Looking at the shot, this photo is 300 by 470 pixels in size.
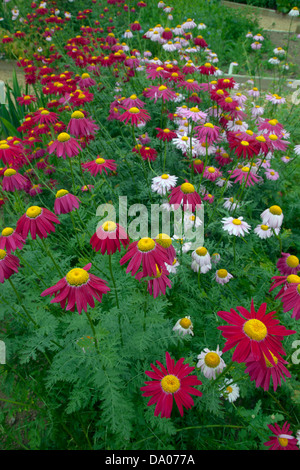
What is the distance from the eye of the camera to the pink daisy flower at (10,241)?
1.55 m

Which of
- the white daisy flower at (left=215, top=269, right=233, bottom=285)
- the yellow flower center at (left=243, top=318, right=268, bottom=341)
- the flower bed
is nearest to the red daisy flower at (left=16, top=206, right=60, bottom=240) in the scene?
the flower bed

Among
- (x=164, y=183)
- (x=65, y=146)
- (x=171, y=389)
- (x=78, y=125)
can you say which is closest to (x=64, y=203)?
(x=65, y=146)

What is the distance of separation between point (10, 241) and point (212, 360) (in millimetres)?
1133

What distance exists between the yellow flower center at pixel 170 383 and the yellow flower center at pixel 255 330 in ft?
1.29

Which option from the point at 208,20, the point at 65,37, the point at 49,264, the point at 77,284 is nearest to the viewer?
the point at 77,284

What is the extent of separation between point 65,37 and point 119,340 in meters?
6.50

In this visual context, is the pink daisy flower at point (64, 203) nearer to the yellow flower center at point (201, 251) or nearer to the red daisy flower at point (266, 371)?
the yellow flower center at point (201, 251)

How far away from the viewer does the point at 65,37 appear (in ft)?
20.4

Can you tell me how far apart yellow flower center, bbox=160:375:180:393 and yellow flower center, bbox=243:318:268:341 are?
0.39 m

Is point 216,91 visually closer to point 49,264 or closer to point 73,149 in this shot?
point 73,149

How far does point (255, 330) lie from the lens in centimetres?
111

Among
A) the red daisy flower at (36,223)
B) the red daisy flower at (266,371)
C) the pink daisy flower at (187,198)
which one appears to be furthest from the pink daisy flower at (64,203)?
the red daisy flower at (266,371)

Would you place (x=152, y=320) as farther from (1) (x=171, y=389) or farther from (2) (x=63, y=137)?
(2) (x=63, y=137)
